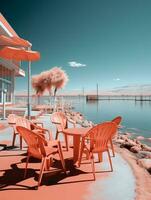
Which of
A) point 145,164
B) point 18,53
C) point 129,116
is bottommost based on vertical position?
point 129,116

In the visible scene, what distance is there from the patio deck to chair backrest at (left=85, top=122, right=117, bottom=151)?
54cm

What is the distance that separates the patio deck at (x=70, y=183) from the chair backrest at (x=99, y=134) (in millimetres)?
541

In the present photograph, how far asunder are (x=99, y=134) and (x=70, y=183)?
98 cm

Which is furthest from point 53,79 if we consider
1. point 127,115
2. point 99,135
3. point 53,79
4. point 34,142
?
point 34,142

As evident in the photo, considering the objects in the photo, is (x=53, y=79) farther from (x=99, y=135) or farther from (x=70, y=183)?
(x=70, y=183)

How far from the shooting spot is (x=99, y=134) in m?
4.14

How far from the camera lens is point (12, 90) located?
18.4 metres

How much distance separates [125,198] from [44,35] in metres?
21.0

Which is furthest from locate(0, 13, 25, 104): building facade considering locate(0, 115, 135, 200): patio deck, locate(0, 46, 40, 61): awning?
locate(0, 115, 135, 200): patio deck

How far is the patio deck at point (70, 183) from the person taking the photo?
3338 millimetres

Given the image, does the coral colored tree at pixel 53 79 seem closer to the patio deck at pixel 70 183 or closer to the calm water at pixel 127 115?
the calm water at pixel 127 115

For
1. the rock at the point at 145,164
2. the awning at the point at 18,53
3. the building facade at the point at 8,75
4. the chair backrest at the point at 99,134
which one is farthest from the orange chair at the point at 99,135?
the building facade at the point at 8,75

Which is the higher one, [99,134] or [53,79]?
[53,79]

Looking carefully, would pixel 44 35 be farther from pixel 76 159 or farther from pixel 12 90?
pixel 76 159
